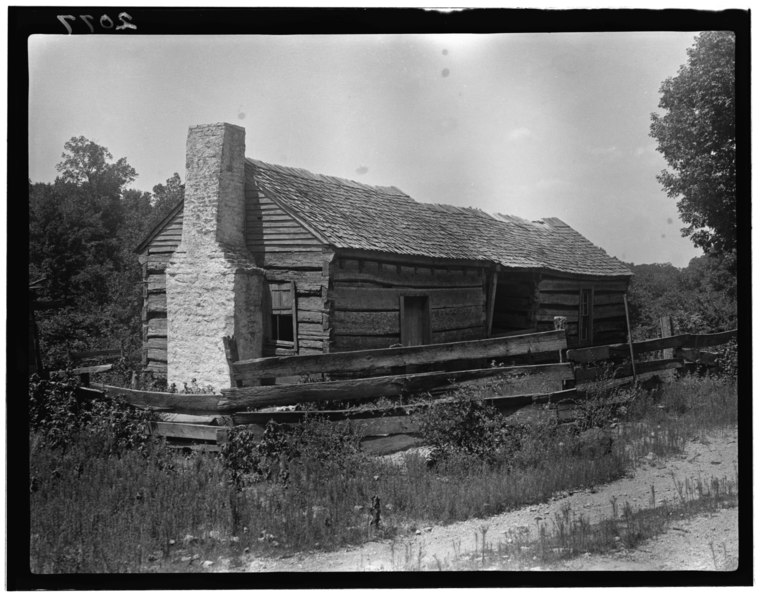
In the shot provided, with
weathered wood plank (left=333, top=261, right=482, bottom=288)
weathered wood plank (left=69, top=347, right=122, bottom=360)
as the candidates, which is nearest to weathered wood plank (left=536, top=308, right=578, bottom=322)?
weathered wood plank (left=333, top=261, right=482, bottom=288)

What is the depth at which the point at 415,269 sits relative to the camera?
12.4 metres

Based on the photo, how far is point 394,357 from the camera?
789cm

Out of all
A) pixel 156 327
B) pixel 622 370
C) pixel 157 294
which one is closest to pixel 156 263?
pixel 157 294

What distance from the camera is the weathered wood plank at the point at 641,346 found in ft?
29.3

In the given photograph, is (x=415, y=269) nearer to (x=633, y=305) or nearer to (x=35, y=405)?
(x=35, y=405)

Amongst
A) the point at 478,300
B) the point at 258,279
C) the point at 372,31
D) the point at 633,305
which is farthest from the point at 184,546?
the point at 633,305

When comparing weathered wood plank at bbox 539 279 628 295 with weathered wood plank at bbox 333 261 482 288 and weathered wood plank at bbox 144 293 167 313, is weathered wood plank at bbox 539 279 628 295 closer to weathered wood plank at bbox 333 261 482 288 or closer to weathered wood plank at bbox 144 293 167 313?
weathered wood plank at bbox 333 261 482 288

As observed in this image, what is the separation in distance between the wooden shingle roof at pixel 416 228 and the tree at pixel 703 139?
5723 millimetres

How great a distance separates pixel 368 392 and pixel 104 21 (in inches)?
189

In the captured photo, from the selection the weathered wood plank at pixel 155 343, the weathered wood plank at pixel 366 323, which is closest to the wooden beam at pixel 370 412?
the weathered wood plank at pixel 366 323

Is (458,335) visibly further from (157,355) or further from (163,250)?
(163,250)

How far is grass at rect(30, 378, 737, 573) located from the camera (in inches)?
215

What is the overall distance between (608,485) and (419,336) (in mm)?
6599

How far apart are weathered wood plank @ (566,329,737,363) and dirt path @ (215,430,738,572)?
289 centimetres
